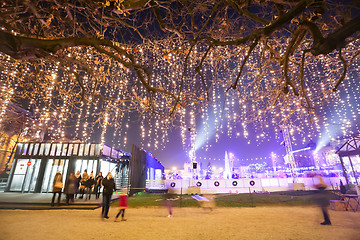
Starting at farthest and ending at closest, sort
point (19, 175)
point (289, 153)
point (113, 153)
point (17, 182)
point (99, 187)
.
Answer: point (113, 153) → point (289, 153) → point (19, 175) → point (17, 182) → point (99, 187)

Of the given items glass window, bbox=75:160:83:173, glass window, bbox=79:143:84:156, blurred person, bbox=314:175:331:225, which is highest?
glass window, bbox=79:143:84:156

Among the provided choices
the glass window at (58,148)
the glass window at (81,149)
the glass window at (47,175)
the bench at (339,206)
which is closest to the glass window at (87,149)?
the glass window at (81,149)

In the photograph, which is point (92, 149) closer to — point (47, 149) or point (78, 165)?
point (78, 165)

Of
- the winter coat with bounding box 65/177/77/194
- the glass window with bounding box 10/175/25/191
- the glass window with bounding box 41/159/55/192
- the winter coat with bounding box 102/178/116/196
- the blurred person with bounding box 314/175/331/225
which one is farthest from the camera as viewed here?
the glass window with bounding box 41/159/55/192

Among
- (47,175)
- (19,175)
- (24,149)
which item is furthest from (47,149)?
(19,175)

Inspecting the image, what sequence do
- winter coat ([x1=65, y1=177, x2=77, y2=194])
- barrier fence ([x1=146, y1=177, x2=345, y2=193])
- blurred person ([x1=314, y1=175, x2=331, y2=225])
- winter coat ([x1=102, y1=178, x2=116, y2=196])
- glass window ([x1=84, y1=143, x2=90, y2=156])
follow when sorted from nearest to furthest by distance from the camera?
blurred person ([x1=314, y1=175, x2=331, y2=225]) → winter coat ([x1=102, y1=178, x2=116, y2=196]) → winter coat ([x1=65, y1=177, x2=77, y2=194]) → glass window ([x1=84, y1=143, x2=90, y2=156]) → barrier fence ([x1=146, y1=177, x2=345, y2=193])

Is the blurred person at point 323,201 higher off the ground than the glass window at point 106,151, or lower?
lower

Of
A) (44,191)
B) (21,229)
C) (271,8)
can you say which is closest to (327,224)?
(271,8)

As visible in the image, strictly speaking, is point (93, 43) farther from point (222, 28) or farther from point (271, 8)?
point (271, 8)

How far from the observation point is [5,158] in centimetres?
2194

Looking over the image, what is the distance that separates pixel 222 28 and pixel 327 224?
6.51m

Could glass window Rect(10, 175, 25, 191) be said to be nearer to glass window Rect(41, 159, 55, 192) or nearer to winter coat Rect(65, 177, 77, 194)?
glass window Rect(41, 159, 55, 192)

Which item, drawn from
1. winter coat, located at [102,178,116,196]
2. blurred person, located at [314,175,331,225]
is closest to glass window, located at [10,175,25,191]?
winter coat, located at [102,178,116,196]

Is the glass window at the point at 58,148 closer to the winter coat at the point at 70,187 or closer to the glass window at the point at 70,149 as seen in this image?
the glass window at the point at 70,149
